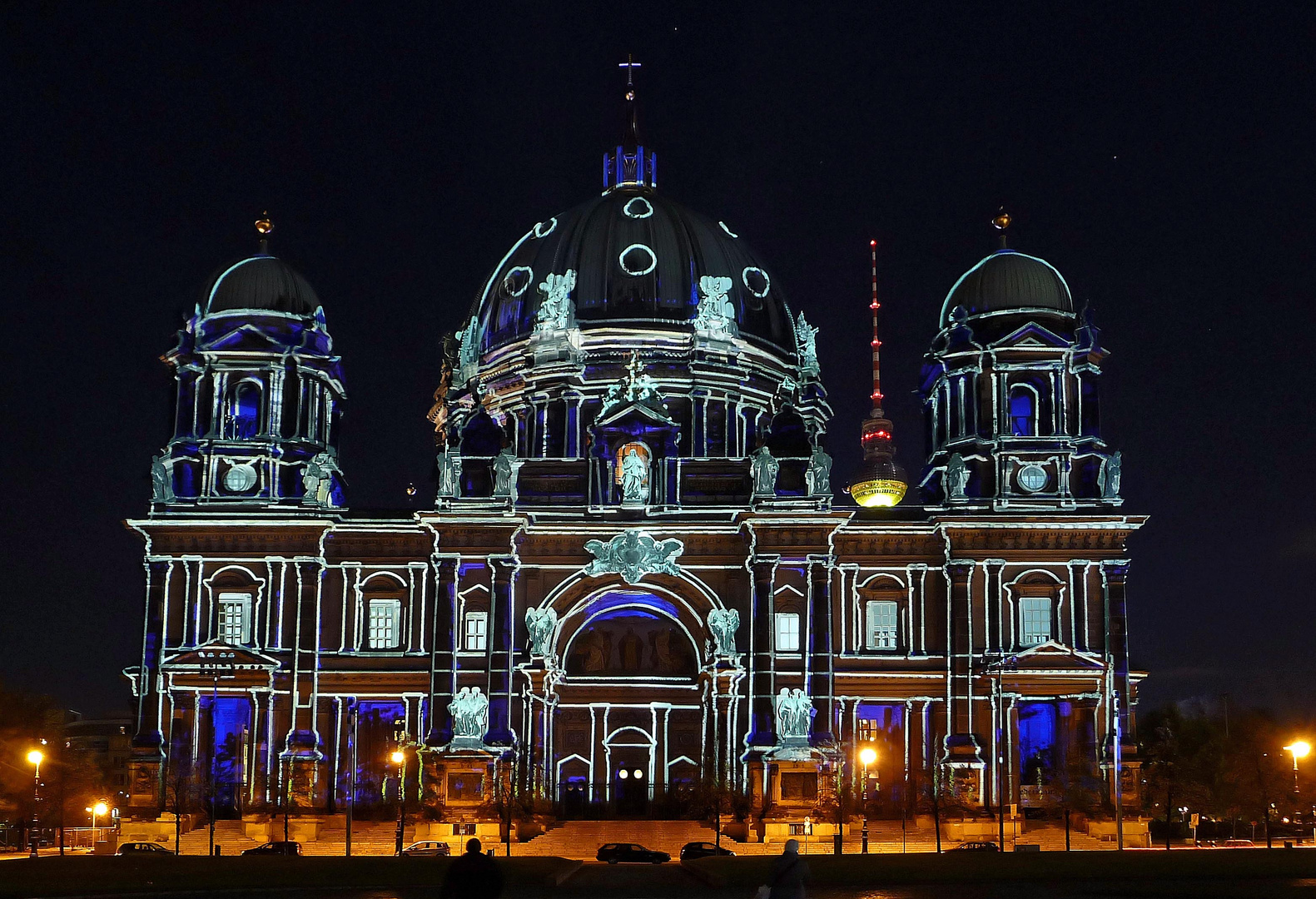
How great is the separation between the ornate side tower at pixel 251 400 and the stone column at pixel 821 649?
21708mm

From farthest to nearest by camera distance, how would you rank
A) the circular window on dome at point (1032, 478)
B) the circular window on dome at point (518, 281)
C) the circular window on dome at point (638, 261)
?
the circular window on dome at point (518, 281)
the circular window on dome at point (638, 261)
the circular window on dome at point (1032, 478)

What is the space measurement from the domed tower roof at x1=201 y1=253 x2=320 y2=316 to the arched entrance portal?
77.6ft

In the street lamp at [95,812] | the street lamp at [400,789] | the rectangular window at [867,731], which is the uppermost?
the rectangular window at [867,731]

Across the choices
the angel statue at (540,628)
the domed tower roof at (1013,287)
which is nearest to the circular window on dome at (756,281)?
the domed tower roof at (1013,287)

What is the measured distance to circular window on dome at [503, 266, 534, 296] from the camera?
92.1 meters

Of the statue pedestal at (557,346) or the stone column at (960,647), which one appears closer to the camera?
the stone column at (960,647)

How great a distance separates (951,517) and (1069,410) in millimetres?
7645

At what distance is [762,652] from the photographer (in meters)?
76.1

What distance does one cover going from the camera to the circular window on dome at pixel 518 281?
92.1 meters

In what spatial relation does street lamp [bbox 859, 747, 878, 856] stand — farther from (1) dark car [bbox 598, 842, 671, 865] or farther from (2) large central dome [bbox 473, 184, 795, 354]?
(2) large central dome [bbox 473, 184, 795, 354]

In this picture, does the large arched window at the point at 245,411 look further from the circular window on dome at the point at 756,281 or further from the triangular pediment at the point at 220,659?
the circular window on dome at the point at 756,281

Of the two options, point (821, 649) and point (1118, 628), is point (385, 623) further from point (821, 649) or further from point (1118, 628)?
point (1118, 628)

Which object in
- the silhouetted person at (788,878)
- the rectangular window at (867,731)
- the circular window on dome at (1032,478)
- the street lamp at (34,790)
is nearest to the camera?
the silhouetted person at (788,878)

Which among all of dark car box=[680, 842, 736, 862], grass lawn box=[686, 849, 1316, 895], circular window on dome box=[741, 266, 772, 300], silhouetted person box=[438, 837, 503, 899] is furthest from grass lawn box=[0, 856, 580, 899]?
circular window on dome box=[741, 266, 772, 300]
